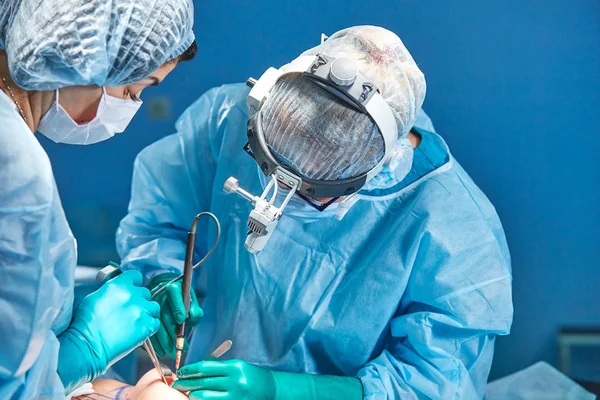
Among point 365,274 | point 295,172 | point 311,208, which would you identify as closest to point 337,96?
point 295,172

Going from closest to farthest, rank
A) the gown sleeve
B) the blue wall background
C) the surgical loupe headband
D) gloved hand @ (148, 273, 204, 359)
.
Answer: the surgical loupe headband, gloved hand @ (148, 273, 204, 359), the gown sleeve, the blue wall background

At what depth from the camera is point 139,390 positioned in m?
1.81

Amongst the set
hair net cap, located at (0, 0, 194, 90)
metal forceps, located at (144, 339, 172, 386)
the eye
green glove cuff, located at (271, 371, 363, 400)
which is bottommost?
metal forceps, located at (144, 339, 172, 386)

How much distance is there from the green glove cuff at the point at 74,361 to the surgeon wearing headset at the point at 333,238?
0.32 m

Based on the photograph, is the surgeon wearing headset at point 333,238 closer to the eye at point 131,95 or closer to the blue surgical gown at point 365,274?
the blue surgical gown at point 365,274

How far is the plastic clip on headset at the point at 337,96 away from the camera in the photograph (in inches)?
55.2

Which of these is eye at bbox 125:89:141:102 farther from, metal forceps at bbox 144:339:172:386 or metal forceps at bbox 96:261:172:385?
metal forceps at bbox 144:339:172:386

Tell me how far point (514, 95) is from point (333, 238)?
793 millimetres

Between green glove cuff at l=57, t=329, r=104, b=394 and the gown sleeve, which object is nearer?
green glove cuff at l=57, t=329, r=104, b=394

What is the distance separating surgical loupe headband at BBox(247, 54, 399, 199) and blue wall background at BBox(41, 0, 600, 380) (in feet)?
2.60

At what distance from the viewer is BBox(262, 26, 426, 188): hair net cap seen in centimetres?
144

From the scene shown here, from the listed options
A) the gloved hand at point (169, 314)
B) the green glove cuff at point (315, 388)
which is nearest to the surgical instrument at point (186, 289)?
the gloved hand at point (169, 314)

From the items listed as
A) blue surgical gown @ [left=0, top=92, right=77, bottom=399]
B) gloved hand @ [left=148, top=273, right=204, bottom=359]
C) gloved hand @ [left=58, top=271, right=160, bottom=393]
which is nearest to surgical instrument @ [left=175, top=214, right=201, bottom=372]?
gloved hand @ [left=148, top=273, right=204, bottom=359]

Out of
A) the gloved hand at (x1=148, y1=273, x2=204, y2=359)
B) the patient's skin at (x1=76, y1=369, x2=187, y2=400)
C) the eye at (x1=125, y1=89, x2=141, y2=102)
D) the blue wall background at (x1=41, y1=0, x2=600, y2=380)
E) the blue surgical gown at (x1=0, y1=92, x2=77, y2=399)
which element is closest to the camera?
the blue surgical gown at (x1=0, y1=92, x2=77, y2=399)
